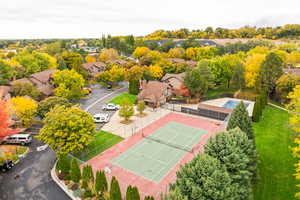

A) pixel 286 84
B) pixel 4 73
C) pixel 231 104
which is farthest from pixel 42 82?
pixel 286 84

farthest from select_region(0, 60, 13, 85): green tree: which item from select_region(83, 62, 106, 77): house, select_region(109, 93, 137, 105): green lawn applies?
select_region(109, 93, 137, 105): green lawn

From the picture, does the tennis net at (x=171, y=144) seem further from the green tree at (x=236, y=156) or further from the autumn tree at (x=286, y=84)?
the autumn tree at (x=286, y=84)

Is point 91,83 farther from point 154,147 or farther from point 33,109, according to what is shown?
point 154,147

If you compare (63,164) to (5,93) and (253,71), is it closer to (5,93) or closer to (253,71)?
(5,93)

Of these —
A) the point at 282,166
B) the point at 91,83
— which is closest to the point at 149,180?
the point at 282,166

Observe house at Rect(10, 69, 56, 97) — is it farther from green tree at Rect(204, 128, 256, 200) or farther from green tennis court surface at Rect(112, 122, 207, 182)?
green tree at Rect(204, 128, 256, 200)

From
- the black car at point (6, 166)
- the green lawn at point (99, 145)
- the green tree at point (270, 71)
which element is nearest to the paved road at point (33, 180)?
the black car at point (6, 166)
